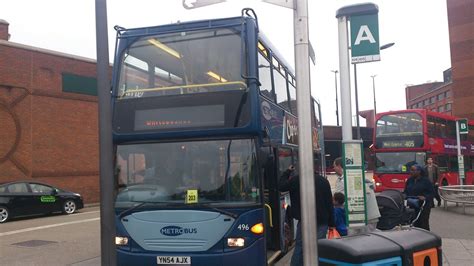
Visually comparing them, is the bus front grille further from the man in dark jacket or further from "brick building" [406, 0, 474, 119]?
"brick building" [406, 0, 474, 119]

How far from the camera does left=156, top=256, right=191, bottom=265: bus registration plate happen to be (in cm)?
651

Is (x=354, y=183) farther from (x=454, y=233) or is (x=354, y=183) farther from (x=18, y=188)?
(x=18, y=188)

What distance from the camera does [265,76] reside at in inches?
311

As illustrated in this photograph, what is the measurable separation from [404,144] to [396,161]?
82 centimetres

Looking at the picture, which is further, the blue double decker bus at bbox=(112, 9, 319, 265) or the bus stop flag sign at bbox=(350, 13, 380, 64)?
the bus stop flag sign at bbox=(350, 13, 380, 64)

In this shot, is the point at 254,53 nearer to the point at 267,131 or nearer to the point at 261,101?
the point at 261,101

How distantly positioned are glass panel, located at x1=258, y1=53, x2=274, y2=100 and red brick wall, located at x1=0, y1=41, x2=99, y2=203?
15631 millimetres

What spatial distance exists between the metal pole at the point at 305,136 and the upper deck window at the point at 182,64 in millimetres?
2418

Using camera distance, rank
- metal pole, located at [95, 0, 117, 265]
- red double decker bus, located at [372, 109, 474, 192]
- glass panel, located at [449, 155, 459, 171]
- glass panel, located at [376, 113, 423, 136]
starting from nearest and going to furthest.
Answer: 1. metal pole, located at [95, 0, 117, 265]
2. red double decker bus, located at [372, 109, 474, 192]
3. glass panel, located at [376, 113, 423, 136]
4. glass panel, located at [449, 155, 459, 171]

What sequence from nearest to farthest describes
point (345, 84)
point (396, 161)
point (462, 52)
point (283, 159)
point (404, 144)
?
point (345, 84) → point (283, 159) → point (404, 144) → point (396, 161) → point (462, 52)

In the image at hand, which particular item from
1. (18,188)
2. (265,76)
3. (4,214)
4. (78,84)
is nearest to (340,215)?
(265,76)

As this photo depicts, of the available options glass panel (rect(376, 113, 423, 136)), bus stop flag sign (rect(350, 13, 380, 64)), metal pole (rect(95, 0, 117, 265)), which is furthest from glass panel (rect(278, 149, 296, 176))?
glass panel (rect(376, 113, 423, 136))

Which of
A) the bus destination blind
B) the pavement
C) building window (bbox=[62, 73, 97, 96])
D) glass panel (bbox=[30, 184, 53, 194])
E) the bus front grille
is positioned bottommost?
the pavement

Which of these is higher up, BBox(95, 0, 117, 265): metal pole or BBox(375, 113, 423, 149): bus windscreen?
BBox(375, 113, 423, 149): bus windscreen
